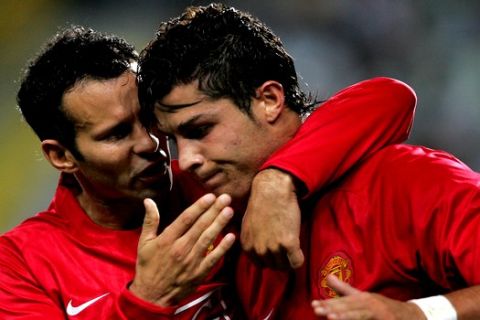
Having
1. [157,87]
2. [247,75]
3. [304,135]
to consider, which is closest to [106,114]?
[157,87]

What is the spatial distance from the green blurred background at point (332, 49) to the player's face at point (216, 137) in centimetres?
227

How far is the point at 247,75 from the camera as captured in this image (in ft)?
5.32

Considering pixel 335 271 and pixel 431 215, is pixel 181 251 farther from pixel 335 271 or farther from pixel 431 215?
pixel 431 215

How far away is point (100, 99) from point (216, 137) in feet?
1.41

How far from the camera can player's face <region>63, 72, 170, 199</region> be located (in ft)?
6.07

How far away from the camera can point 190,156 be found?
158 cm

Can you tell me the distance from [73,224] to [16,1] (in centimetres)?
243

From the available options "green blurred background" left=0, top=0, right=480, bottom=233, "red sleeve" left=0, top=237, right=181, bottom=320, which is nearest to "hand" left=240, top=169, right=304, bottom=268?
"red sleeve" left=0, top=237, right=181, bottom=320

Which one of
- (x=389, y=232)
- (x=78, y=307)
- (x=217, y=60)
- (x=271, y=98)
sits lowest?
(x=78, y=307)

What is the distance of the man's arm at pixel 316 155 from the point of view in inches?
54.2

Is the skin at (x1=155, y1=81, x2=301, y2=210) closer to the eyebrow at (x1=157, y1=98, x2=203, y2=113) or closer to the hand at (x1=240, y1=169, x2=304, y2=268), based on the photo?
the eyebrow at (x1=157, y1=98, x2=203, y2=113)

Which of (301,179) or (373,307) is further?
(301,179)

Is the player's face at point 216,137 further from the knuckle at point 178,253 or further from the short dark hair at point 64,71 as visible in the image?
the short dark hair at point 64,71

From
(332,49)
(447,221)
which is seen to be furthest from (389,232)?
(332,49)
